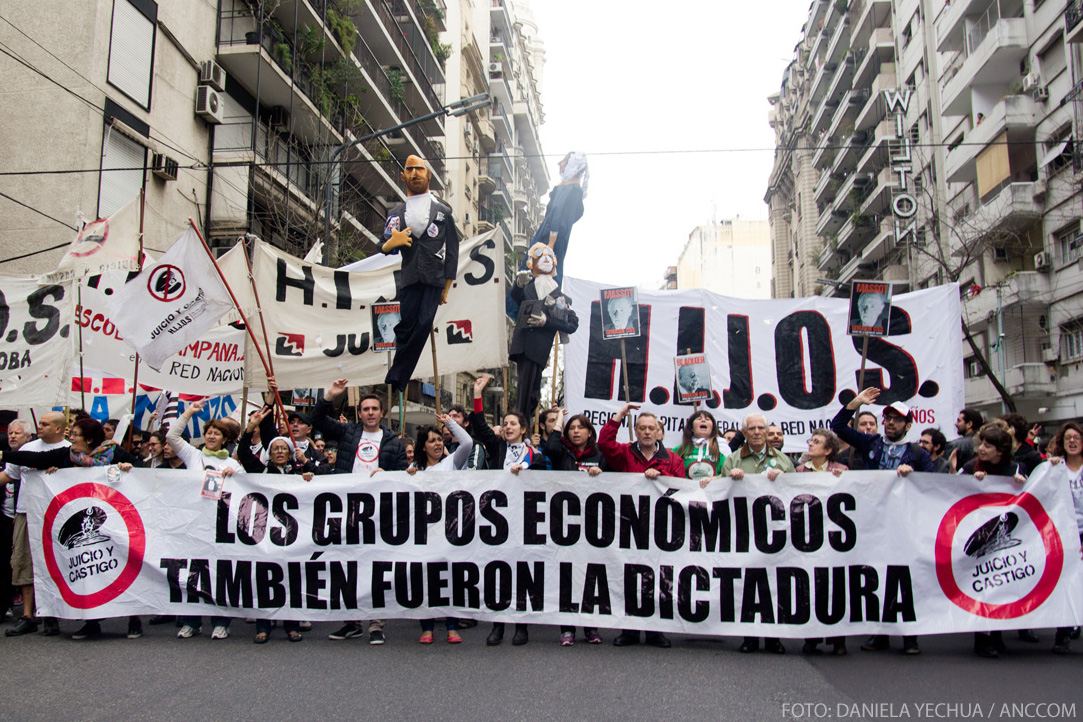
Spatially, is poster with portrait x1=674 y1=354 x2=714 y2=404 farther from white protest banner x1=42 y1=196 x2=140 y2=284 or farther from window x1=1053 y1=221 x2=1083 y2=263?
window x1=1053 y1=221 x2=1083 y2=263

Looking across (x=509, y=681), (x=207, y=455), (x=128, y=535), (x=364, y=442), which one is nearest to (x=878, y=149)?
(x=364, y=442)

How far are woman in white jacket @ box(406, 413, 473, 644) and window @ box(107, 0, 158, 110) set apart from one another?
45.5 feet

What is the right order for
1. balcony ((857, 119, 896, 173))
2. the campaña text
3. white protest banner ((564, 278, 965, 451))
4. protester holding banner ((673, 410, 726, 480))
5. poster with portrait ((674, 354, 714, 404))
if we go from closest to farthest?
the campaña text
protester holding banner ((673, 410, 726, 480))
poster with portrait ((674, 354, 714, 404))
white protest banner ((564, 278, 965, 451))
balcony ((857, 119, 896, 173))

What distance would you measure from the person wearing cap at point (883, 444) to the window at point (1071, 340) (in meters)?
21.7

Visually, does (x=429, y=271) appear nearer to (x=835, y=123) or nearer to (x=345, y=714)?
(x=345, y=714)

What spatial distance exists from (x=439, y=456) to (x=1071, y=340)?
2442cm

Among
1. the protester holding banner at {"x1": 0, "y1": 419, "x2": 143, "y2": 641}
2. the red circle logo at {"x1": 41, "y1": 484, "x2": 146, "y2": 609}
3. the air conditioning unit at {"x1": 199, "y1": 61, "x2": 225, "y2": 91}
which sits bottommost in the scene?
the red circle logo at {"x1": 41, "y1": 484, "x2": 146, "y2": 609}

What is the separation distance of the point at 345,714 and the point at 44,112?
1590 centimetres

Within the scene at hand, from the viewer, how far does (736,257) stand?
92.9 meters

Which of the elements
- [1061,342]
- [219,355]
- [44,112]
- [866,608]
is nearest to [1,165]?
[44,112]

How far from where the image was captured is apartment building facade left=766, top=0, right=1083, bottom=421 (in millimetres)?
25656

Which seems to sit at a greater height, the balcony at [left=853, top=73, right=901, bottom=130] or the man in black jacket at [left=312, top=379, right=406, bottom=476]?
the balcony at [left=853, top=73, right=901, bottom=130]

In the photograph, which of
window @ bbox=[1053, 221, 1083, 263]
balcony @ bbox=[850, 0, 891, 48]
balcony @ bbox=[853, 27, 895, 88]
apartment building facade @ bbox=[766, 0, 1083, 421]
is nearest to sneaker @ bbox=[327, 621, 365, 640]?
apartment building facade @ bbox=[766, 0, 1083, 421]

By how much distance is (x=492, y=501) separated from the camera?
636 centimetres
